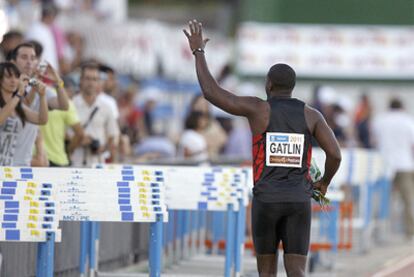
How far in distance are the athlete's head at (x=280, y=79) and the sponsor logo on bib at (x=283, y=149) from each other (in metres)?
0.36

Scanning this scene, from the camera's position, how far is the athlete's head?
428 inches

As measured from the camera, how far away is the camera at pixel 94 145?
15.1 m

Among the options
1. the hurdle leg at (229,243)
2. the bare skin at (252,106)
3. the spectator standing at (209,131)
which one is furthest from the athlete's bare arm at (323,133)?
the spectator standing at (209,131)

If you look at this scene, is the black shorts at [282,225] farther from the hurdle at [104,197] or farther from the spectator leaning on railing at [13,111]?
the spectator leaning on railing at [13,111]

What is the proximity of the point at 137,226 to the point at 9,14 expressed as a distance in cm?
581

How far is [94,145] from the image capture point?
49.5ft

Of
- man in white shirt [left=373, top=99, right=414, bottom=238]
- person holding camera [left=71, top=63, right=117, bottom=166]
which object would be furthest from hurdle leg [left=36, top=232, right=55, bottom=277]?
man in white shirt [left=373, top=99, right=414, bottom=238]

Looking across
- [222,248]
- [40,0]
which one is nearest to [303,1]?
[40,0]

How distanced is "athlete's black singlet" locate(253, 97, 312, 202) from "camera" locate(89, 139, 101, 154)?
4.43 meters

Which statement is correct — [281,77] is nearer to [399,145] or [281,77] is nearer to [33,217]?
[33,217]

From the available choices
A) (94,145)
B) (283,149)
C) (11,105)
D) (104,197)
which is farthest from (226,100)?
(94,145)

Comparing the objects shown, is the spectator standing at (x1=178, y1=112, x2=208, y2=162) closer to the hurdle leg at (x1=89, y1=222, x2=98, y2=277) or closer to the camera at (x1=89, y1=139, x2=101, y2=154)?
the camera at (x1=89, y1=139, x2=101, y2=154)

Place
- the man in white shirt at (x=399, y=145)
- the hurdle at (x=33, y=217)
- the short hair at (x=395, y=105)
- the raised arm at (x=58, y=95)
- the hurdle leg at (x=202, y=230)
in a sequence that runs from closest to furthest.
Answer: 1. the hurdle at (x=33, y=217)
2. the raised arm at (x=58, y=95)
3. the hurdle leg at (x=202, y=230)
4. the short hair at (x=395, y=105)
5. the man in white shirt at (x=399, y=145)

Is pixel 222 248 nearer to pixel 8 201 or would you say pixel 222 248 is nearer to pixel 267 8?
pixel 8 201
